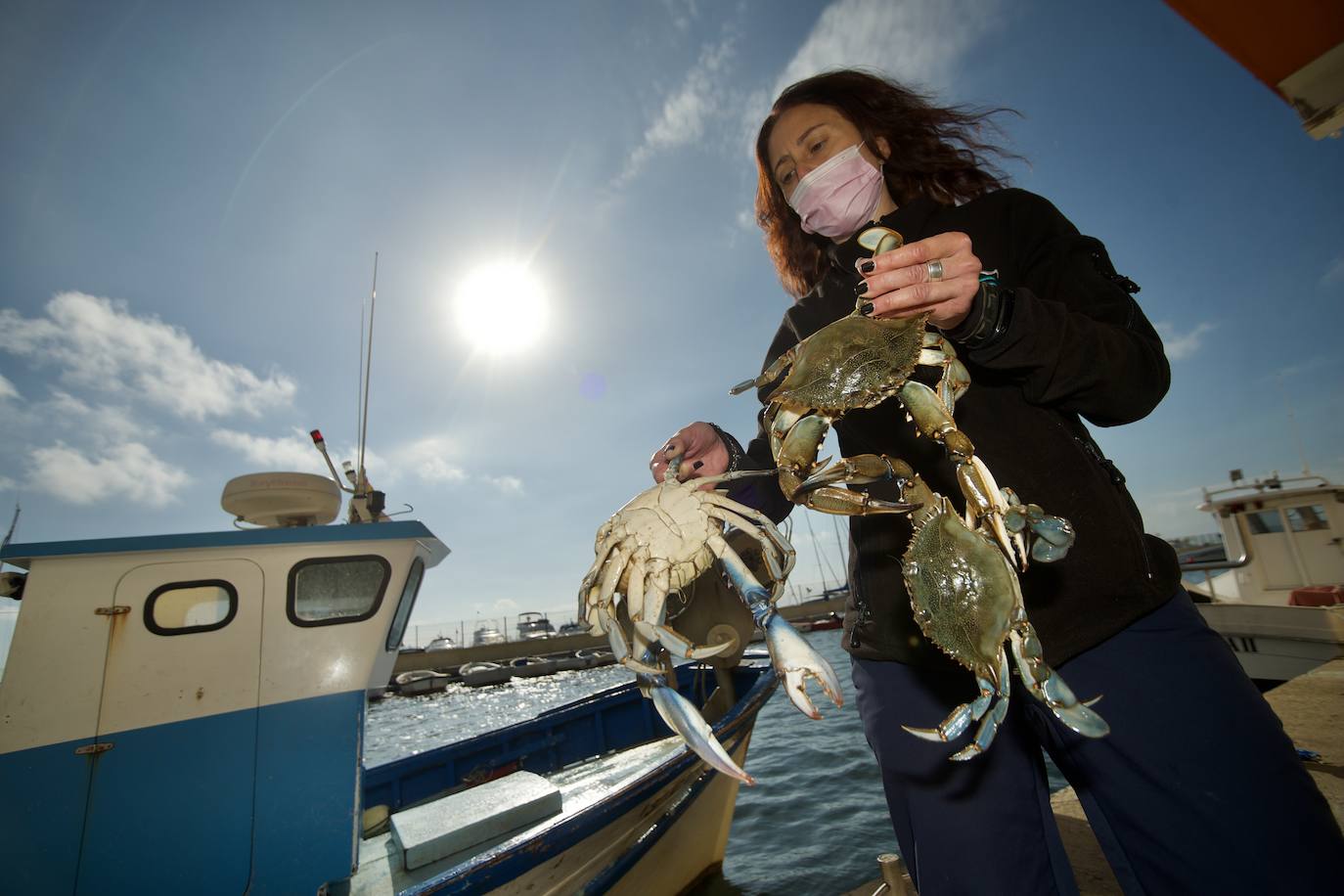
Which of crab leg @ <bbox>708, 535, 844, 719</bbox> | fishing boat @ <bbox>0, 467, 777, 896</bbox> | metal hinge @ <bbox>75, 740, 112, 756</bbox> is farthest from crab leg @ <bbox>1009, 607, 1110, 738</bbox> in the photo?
metal hinge @ <bbox>75, 740, 112, 756</bbox>

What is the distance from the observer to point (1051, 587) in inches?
65.1

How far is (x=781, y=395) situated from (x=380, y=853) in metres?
6.78

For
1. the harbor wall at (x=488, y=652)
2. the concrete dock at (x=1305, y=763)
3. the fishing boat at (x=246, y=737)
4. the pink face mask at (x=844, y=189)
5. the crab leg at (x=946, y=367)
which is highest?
the pink face mask at (x=844, y=189)

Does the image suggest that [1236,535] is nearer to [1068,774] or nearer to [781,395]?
[1068,774]

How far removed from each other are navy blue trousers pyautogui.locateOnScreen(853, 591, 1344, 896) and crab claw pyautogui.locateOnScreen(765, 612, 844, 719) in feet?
1.47

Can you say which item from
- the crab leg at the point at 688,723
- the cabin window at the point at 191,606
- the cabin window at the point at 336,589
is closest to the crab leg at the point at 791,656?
the crab leg at the point at 688,723

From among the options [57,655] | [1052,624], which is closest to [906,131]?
[1052,624]

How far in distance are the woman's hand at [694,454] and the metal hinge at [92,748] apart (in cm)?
548

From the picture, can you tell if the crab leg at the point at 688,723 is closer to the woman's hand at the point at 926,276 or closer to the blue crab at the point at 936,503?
the blue crab at the point at 936,503

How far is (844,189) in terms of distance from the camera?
2.50 metres

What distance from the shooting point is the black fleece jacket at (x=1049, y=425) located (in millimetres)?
1520

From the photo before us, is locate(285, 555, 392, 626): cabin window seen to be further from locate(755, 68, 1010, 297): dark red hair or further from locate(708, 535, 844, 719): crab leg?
locate(755, 68, 1010, 297): dark red hair

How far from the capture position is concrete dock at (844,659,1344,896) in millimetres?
3893

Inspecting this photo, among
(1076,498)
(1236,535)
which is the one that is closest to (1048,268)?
(1076,498)
